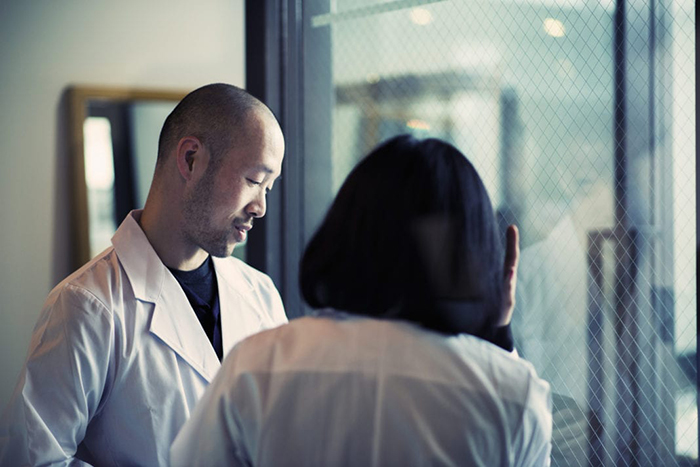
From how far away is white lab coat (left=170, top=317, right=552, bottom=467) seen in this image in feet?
2.45

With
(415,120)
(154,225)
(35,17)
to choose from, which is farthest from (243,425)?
(35,17)

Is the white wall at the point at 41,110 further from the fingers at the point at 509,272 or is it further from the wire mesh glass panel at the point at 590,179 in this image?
the fingers at the point at 509,272

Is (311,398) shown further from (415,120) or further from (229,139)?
(415,120)

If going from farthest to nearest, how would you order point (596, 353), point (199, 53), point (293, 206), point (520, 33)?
point (199, 53) → point (293, 206) → point (520, 33) → point (596, 353)

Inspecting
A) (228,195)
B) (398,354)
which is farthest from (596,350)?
(228,195)

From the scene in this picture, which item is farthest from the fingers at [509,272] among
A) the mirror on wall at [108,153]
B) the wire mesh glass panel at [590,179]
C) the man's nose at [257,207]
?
the mirror on wall at [108,153]

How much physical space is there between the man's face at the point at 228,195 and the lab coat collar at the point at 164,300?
0.09m

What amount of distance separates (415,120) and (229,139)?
1.55 ft

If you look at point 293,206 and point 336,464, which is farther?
point 293,206

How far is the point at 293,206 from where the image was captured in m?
1.86

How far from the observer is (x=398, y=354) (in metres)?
0.76

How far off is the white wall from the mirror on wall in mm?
44

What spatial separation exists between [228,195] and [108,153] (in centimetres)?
110

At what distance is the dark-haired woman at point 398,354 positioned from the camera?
75cm
